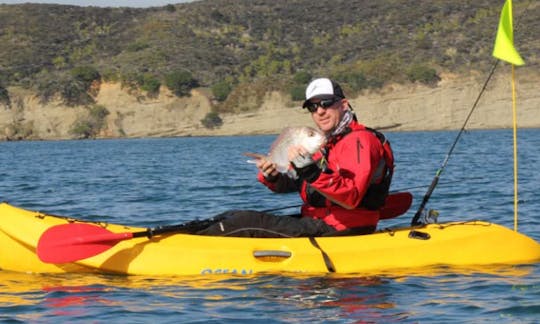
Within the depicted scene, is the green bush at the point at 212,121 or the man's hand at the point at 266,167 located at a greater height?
the green bush at the point at 212,121

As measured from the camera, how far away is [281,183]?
7.77 m

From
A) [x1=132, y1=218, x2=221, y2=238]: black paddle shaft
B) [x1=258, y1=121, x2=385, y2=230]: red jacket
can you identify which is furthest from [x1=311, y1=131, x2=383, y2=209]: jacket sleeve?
[x1=132, y1=218, x2=221, y2=238]: black paddle shaft

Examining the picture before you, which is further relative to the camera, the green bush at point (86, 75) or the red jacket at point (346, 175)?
the green bush at point (86, 75)

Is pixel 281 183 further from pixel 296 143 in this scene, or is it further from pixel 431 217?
pixel 431 217

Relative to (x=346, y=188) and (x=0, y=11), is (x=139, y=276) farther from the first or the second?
(x=0, y=11)

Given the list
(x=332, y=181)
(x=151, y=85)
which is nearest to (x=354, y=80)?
(x=151, y=85)

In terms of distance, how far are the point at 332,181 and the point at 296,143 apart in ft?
1.92

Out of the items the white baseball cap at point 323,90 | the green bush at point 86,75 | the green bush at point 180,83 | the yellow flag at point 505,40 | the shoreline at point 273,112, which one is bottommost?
the white baseball cap at point 323,90

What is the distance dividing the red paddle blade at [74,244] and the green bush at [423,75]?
47646 millimetres

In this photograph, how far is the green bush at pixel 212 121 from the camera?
175ft

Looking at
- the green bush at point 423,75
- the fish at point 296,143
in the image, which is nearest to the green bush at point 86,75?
the green bush at point 423,75

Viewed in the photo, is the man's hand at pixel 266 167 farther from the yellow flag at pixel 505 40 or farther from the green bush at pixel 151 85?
the green bush at pixel 151 85

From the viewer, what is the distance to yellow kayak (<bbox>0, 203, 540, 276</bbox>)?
8.00 m

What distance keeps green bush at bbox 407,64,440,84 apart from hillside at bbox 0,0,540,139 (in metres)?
0.05
